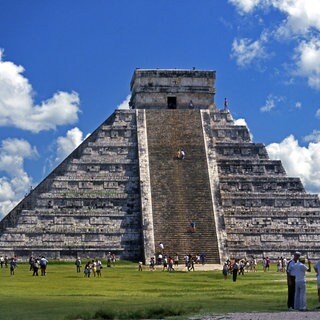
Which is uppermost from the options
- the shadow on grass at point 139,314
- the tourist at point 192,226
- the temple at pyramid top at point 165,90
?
the temple at pyramid top at point 165,90

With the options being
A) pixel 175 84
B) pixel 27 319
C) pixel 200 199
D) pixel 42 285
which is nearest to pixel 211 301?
pixel 27 319

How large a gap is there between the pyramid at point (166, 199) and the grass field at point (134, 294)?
4527mm

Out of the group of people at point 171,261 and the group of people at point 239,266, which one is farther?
the group of people at point 171,261

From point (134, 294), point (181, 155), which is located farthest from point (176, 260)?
point (134, 294)

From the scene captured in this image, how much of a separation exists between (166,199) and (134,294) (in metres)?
16.9

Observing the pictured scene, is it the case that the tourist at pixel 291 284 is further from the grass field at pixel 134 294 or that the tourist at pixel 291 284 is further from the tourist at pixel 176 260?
the tourist at pixel 176 260

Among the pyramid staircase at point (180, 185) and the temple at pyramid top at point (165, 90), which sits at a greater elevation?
the temple at pyramid top at point (165, 90)

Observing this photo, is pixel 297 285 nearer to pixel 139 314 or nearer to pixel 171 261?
pixel 139 314

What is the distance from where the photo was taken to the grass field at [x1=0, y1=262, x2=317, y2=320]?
13478 mm

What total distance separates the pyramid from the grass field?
4.53 metres

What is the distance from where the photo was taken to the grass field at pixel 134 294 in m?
13.5

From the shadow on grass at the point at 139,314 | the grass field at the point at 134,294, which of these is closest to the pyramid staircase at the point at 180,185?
the grass field at the point at 134,294

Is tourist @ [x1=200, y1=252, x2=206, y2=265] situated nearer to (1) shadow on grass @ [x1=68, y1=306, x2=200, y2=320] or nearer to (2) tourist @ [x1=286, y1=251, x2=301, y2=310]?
(2) tourist @ [x1=286, y1=251, x2=301, y2=310]

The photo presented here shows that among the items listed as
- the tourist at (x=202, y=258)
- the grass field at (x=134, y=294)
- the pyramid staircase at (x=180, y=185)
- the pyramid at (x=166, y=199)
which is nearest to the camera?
the grass field at (x=134, y=294)
